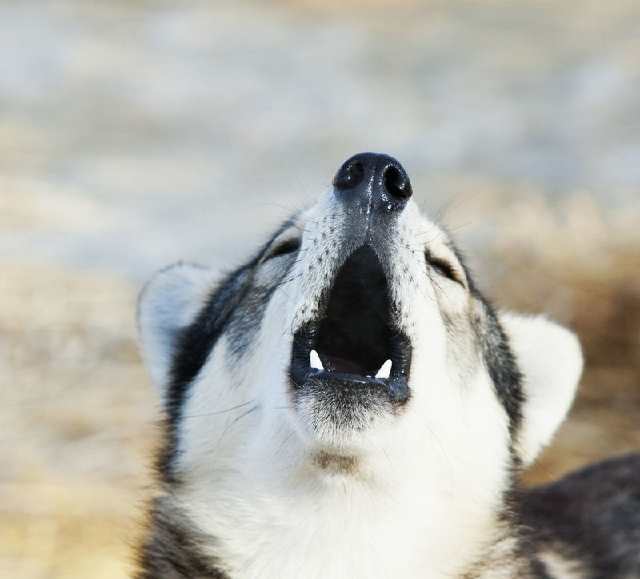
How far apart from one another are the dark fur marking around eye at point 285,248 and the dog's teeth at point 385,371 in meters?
0.56

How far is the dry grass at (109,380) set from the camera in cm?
639

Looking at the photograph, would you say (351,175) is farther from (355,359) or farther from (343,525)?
(343,525)

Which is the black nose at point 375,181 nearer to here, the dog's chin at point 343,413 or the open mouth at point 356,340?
the open mouth at point 356,340

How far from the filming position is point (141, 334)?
15.1ft

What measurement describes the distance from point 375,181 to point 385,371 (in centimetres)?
55

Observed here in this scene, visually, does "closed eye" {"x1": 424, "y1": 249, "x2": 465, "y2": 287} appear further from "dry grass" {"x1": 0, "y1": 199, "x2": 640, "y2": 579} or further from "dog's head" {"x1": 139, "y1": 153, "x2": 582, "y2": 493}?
"dry grass" {"x1": 0, "y1": 199, "x2": 640, "y2": 579}

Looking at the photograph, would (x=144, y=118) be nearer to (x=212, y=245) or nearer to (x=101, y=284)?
(x=212, y=245)

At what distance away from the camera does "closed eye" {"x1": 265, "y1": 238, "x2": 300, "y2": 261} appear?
371 cm

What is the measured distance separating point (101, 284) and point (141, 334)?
19.3 ft

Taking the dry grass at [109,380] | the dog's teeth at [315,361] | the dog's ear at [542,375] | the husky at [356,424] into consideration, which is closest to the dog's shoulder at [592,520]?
the husky at [356,424]

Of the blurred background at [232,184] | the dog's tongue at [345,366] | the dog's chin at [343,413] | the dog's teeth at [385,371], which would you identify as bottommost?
the dog's chin at [343,413]

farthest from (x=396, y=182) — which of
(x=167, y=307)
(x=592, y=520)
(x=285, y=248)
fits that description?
(x=592, y=520)

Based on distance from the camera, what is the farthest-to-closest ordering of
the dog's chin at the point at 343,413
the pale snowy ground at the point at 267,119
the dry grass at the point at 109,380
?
1. the pale snowy ground at the point at 267,119
2. the dry grass at the point at 109,380
3. the dog's chin at the point at 343,413

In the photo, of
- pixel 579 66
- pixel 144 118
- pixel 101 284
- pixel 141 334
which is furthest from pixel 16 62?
pixel 141 334
